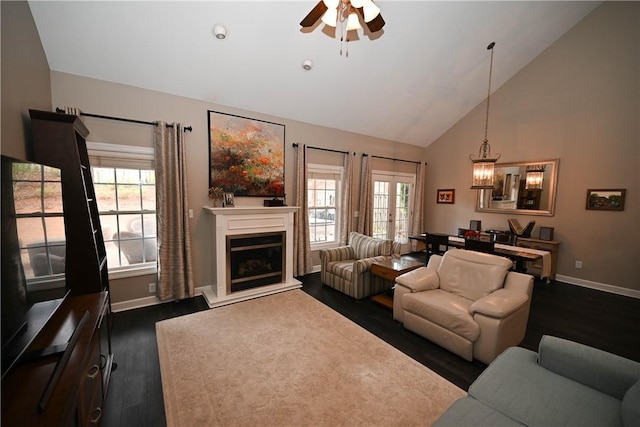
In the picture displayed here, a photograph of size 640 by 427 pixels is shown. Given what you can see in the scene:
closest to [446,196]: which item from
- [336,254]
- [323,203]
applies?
[323,203]

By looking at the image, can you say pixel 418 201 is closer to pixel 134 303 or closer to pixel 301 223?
pixel 301 223

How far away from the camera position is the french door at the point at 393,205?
5.98 metres

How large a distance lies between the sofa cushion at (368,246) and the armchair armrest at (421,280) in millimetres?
868

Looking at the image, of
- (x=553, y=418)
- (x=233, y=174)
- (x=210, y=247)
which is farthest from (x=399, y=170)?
(x=553, y=418)

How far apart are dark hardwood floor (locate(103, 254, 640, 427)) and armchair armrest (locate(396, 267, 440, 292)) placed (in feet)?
1.71

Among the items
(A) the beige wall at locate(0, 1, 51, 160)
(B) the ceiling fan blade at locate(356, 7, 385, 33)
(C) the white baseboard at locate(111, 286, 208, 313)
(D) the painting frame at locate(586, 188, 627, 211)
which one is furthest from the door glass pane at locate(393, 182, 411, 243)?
(A) the beige wall at locate(0, 1, 51, 160)

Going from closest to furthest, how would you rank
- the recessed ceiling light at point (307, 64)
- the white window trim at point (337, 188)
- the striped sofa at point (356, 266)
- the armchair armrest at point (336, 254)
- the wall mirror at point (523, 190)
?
the recessed ceiling light at point (307, 64), the striped sofa at point (356, 266), the armchair armrest at point (336, 254), the wall mirror at point (523, 190), the white window trim at point (337, 188)

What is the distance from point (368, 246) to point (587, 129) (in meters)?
4.24

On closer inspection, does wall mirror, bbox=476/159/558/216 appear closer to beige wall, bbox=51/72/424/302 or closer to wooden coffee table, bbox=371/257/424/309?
wooden coffee table, bbox=371/257/424/309

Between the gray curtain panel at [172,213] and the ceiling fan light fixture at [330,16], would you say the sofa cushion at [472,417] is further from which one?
the gray curtain panel at [172,213]

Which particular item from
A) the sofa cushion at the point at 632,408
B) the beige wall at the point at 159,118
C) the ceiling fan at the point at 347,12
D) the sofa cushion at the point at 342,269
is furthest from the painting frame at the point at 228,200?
the sofa cushion at the point at 632,408

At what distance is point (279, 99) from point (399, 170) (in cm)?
350

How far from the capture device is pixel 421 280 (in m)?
2.84

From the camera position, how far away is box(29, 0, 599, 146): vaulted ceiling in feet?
8.61
